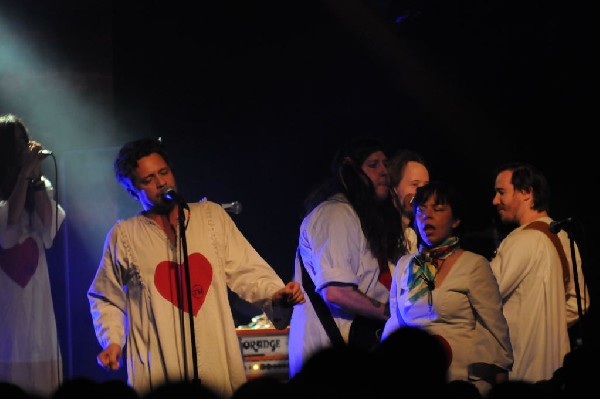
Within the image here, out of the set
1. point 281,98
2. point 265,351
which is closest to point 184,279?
point 265,351

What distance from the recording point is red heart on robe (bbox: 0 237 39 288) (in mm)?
5891

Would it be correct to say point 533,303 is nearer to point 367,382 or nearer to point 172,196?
point 172,196

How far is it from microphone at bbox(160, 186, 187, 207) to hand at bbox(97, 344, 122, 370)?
81cm

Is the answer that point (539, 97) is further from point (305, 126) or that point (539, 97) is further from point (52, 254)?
point (52, 254)

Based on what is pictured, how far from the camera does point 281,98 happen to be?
854 cm

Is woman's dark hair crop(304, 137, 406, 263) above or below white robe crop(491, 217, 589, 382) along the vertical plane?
above

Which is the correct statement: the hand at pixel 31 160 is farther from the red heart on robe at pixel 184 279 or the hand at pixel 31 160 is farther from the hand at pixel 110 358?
the hand at pixel 110 358

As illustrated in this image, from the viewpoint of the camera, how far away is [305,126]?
8641 millimetres

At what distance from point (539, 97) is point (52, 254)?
4973mm

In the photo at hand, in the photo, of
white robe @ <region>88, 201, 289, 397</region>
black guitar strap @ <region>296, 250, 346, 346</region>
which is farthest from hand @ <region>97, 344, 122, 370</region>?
black guitar strap @ <region>296, 250, 346, 346</region>

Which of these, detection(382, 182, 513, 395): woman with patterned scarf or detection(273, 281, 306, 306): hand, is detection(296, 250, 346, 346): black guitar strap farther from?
detection(273, 281, 306, 306): hand

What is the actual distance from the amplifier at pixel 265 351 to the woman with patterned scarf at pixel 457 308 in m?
1.36

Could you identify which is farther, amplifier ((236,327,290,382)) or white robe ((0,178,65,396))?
amplifier ((236,327,290,382))

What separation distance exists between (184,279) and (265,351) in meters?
1.53
